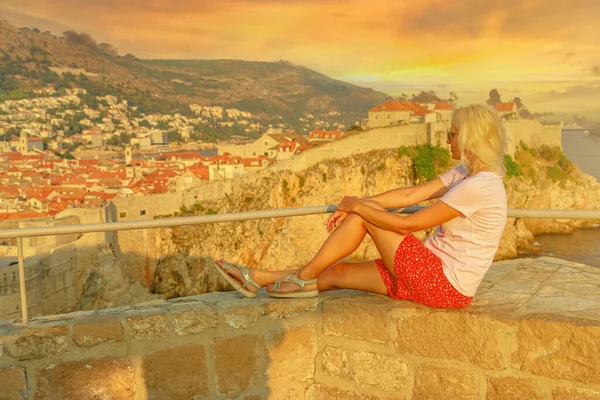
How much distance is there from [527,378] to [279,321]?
930 mm

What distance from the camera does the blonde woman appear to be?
6.41 ft

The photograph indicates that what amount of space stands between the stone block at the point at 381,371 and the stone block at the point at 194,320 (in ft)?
1.90

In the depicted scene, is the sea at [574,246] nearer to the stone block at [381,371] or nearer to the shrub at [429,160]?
the shrub at [429,160]

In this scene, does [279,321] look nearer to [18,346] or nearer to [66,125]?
[18,346]

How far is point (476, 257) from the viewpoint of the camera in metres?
1.99

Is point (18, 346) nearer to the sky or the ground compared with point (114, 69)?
nearer to the ground

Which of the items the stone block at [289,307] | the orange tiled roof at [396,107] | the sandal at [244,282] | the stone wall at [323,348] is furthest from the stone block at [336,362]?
the orange tiled roof at [396,107]

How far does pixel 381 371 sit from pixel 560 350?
2.11 feet

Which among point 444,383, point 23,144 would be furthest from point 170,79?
point 444,383

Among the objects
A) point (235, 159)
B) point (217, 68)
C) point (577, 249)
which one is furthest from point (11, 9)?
point (577, 249)

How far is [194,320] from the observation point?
6.92 feet

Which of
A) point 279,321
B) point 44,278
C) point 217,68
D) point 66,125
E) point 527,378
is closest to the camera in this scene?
point 527,378

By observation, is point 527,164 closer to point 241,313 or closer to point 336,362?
point 336,362

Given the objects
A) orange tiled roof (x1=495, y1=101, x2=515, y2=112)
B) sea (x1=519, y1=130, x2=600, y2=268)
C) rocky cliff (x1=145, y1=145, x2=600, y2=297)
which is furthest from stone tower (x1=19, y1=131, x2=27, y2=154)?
sea (x1=519, y1=130, x2=600, y2=268)
